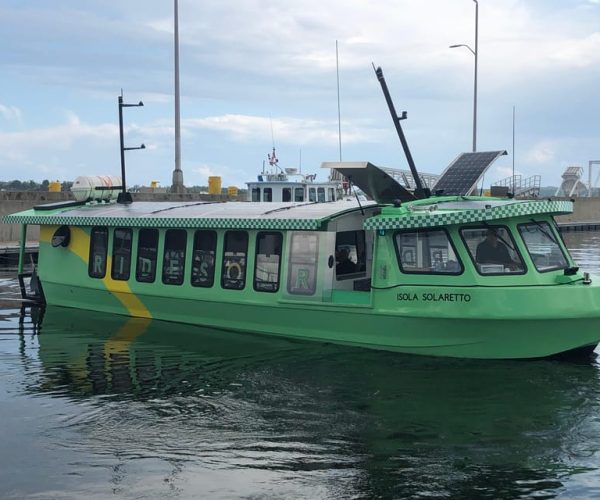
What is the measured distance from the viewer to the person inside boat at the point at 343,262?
15219mm

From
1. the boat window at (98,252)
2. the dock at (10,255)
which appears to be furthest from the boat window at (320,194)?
the boat window at (98,252)

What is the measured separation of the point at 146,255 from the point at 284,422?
772 centimetres

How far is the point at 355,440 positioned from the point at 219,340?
622cm

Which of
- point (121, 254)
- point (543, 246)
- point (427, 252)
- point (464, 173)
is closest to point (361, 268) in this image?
point (427, 252)

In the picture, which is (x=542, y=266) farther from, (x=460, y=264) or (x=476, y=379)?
(x=476, y=379)

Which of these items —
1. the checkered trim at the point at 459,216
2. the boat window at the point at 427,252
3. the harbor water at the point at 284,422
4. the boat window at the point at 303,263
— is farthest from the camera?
the boat window at the point at 303,263

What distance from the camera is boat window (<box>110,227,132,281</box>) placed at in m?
17.7

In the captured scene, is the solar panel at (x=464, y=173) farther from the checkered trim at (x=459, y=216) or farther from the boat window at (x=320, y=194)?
the boat window at (x=320, y=194)

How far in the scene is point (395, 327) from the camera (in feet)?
45.4

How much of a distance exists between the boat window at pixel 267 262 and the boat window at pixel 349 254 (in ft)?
3.51

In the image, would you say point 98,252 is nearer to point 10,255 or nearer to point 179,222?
point 179,222

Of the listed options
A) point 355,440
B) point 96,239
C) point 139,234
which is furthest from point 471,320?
point 96,239

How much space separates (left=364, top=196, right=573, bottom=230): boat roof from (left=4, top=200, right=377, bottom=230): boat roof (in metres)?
1.37

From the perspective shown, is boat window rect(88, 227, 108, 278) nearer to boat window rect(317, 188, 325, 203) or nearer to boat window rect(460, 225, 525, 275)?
boat window rect(460, 225, 525, 275)
